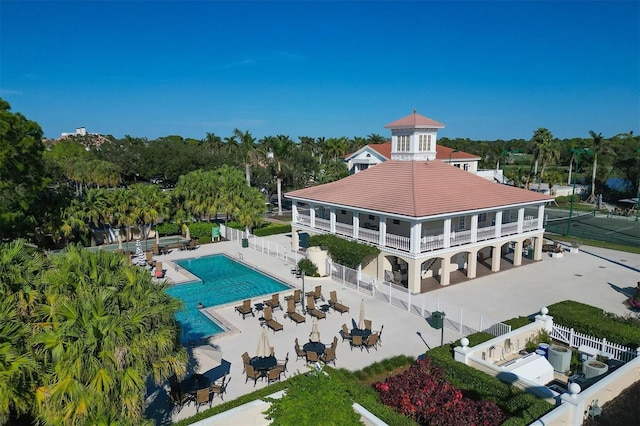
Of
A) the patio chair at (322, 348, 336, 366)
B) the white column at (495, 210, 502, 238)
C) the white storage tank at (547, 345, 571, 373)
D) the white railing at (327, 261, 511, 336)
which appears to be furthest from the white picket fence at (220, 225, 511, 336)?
the white column at (495, 210, 502, 238)

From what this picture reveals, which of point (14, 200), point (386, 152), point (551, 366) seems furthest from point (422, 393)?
point (386, 152)

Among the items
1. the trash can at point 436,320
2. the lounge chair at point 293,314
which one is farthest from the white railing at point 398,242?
the lounge chair at point 293,314

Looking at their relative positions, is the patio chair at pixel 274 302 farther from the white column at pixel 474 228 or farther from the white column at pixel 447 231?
the white column at pixel 474 228

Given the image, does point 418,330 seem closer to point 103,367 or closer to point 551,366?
point 551,366

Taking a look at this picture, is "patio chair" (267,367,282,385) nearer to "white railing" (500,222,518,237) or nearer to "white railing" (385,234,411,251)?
"white railing" (385,234,411,251)

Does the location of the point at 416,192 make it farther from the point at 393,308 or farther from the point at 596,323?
the point at 596,323
